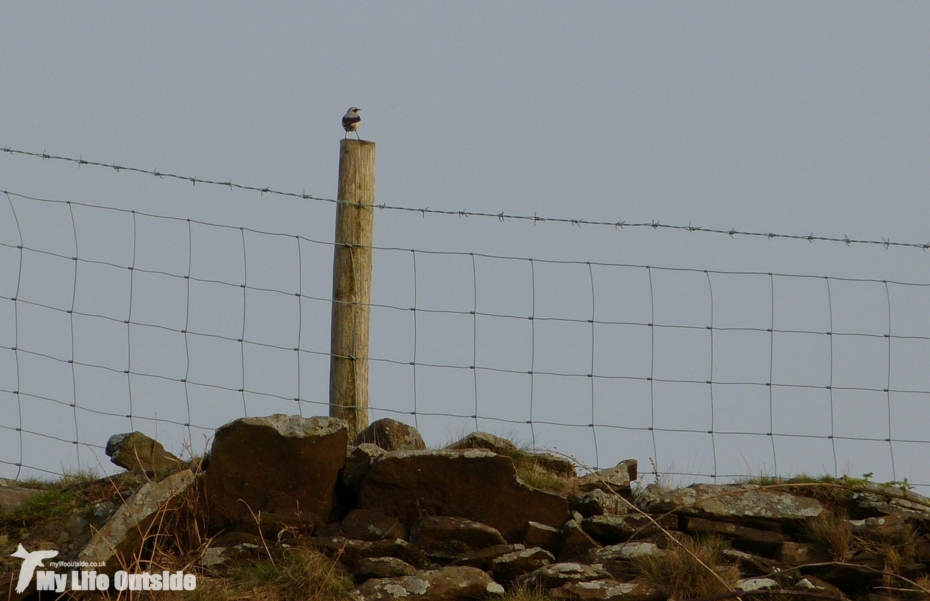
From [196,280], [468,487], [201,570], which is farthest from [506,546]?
[196,280]

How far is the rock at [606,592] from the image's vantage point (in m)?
5.21

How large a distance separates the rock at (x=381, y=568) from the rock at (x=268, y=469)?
416 mm

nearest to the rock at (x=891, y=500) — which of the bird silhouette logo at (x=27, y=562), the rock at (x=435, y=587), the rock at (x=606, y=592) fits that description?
the rock at (x=606, y=592)

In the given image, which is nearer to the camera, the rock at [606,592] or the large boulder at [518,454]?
the rock at [606,592]

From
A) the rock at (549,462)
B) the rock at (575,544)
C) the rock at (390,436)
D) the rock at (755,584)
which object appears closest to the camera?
the rock at (755,584)

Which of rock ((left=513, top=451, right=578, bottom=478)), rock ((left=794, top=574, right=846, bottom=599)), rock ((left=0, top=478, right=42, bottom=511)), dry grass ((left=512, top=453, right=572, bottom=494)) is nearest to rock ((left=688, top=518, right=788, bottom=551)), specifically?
rock ((left=794, top=574, right=846, bottom=599))

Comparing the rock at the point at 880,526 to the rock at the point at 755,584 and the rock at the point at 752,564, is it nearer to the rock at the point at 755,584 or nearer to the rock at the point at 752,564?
the rock at the point at 752,564

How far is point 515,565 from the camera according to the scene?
5.47m

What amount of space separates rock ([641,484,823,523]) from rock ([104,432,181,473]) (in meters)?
2.61

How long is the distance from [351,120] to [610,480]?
2845mm

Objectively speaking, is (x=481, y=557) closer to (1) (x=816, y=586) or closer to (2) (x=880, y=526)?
(1) (x=816, y=586)

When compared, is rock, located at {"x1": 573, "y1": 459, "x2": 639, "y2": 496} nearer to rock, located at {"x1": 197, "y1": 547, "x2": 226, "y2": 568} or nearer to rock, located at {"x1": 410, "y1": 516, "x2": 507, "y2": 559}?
rock, located at {"x1": 410, "y1": 516, "x2": 507, "y2": 559}

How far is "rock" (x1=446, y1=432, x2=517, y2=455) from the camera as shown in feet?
20.7

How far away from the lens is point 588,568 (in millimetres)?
5406
